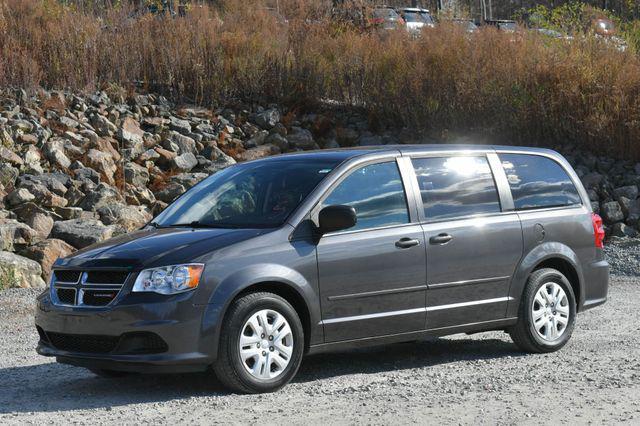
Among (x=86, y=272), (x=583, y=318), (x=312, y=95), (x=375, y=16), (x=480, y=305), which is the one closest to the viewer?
(x=86, y=272)

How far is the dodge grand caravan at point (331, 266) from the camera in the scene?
711cm

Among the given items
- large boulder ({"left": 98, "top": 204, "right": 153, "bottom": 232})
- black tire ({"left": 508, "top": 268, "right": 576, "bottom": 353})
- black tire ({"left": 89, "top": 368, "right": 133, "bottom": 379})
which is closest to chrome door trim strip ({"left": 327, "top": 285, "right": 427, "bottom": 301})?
black tire ({"left": 508, "top": 268, "right": 576, "bottom": 353})

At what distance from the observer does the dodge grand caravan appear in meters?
7.11

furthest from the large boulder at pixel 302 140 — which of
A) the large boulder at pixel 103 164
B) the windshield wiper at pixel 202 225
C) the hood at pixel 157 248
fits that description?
the hood at pixel 157 248

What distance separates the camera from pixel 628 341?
31.1 ft

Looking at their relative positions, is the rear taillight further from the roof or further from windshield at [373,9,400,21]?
windshield at [373,9,400,21]

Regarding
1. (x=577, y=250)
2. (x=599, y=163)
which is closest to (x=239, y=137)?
(x=599, y=163)

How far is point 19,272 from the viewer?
44.1 ft

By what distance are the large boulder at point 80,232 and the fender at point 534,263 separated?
729 centimetres

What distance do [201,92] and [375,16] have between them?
5.72 meters

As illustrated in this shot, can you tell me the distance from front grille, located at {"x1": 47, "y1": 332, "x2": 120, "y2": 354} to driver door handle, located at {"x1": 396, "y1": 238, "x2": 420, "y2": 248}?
6.99 ft

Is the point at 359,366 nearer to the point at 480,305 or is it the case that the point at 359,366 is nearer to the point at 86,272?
the point at 480,305

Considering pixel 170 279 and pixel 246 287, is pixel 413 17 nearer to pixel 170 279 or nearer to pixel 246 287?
pixel 246 287

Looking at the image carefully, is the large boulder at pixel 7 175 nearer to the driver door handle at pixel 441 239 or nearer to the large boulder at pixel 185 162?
the large boulder at pixel 185 162
